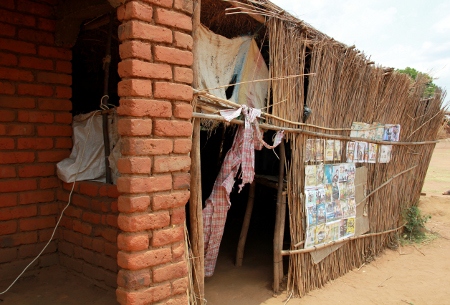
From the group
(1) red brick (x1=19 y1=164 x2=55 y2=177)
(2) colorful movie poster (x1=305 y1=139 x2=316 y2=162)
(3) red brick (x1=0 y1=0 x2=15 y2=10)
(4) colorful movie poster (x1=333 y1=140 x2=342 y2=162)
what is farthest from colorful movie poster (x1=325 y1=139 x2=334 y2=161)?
(3) red brick (x1=0 y1=0 x2=15 y2=10)

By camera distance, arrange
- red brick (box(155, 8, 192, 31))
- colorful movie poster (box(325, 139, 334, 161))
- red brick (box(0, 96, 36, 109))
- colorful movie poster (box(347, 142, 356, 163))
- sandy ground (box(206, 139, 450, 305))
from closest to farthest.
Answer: red brick (box(155, 8, 192, 31)) → red brick (box(0, 96, 36, 109)) → sandy ground (box(206, 139, 450, 305)) → colorful movie poster (box(325, 139, 334, 161)) → colorful movie poster (box(347, 142, 356, 163))

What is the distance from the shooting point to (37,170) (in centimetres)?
338

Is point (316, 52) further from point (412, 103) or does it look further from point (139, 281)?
point (139, 281)

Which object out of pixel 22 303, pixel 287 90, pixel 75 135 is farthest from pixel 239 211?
pixel 22 303

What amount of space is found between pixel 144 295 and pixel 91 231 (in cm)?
118

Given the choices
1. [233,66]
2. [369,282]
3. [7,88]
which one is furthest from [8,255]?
[369,282]

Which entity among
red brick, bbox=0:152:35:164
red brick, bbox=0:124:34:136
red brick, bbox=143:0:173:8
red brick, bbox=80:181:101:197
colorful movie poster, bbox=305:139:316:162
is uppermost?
red brick, bbox=143:0:173:8

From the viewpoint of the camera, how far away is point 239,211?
6.73 m

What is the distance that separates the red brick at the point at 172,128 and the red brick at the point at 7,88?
5.55 feet

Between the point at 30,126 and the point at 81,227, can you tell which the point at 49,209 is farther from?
the point at 30,126

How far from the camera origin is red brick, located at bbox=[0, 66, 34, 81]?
3.17 m

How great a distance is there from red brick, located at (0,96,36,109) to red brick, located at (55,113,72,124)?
0.23 metres

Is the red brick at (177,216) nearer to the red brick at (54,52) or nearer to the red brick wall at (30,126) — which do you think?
the red brick wall at (30,126)

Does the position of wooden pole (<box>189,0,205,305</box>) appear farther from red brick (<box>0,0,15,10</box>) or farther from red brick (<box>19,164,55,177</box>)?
red brick (<box>0,0,15,10</box>)
